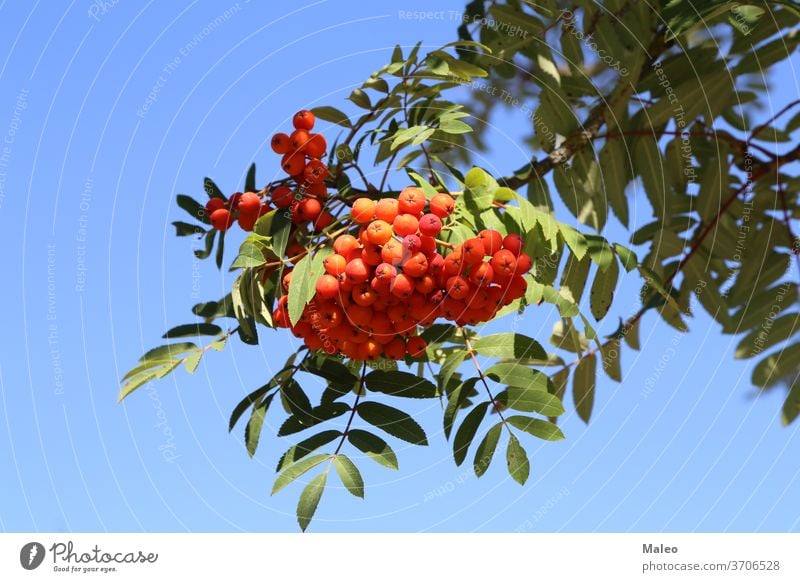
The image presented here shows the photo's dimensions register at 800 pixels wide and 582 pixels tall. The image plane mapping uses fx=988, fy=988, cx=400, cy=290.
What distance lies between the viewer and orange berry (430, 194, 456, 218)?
273 cm

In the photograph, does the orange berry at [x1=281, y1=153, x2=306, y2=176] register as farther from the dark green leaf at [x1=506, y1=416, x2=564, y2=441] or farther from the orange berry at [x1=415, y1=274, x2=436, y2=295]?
the dark green leaf at [x1=506, y1=416, x2=564, y2=441]

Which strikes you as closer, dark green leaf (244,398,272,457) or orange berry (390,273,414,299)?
orange berry (390,273,414,299)

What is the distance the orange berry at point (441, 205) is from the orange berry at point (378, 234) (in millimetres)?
166

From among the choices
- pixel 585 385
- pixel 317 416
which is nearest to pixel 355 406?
pixel 317 416

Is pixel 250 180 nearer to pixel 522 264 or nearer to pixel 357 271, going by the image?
pixel 357 271

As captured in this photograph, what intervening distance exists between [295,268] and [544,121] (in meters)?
1.44

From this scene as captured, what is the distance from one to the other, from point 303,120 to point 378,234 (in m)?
0.63

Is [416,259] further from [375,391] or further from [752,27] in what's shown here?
[752,27]

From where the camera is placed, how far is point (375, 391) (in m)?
3.05

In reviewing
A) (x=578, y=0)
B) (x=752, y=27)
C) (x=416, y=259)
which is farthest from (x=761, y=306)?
(x=416, y=259)

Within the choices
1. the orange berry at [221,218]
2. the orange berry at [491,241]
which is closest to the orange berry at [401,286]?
the orange berry at [491,241]

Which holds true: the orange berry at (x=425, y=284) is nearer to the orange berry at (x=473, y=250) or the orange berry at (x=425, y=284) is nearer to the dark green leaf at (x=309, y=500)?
the orange berry at (x=473, y=250)
